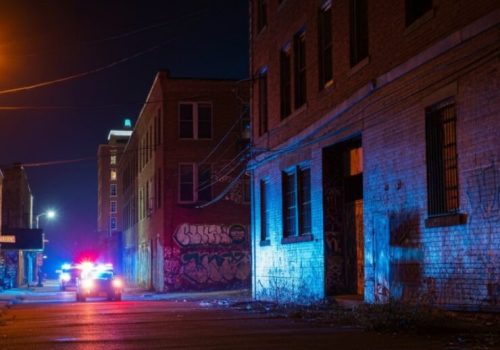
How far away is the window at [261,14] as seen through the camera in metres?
27.0

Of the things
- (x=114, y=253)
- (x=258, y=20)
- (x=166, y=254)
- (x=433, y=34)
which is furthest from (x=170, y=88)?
(x=114, y=253)

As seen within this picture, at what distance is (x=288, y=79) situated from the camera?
24.3 m

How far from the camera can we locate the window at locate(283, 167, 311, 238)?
72.8ft

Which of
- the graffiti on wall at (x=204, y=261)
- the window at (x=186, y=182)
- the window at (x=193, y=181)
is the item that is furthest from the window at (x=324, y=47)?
the graffiti on wall at (x=204, y=261)

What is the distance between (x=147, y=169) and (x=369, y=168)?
33447mm

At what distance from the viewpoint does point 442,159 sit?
14055mm

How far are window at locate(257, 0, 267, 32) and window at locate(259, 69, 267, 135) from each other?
1.76 meters

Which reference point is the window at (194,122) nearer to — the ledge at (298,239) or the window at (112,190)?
the ledge at (298,239)

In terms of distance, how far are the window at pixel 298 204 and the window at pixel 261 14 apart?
6339 mm

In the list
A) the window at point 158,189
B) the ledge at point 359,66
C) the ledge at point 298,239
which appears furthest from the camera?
the window at point 158,189

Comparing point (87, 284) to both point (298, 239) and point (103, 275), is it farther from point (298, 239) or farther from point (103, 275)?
point (298, 239)

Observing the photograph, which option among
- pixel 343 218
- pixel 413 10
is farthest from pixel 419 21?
pixel 343 218

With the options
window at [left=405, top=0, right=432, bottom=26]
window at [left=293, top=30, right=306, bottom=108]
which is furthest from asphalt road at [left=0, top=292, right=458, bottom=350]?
window at [left=293, top=30, right=306, bottom=108]

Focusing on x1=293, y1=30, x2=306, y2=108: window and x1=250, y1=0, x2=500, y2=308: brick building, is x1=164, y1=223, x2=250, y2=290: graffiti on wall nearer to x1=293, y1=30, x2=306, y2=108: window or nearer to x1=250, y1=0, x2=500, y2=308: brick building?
x1=250, y1=0, x2=500, y2=308: brick building
